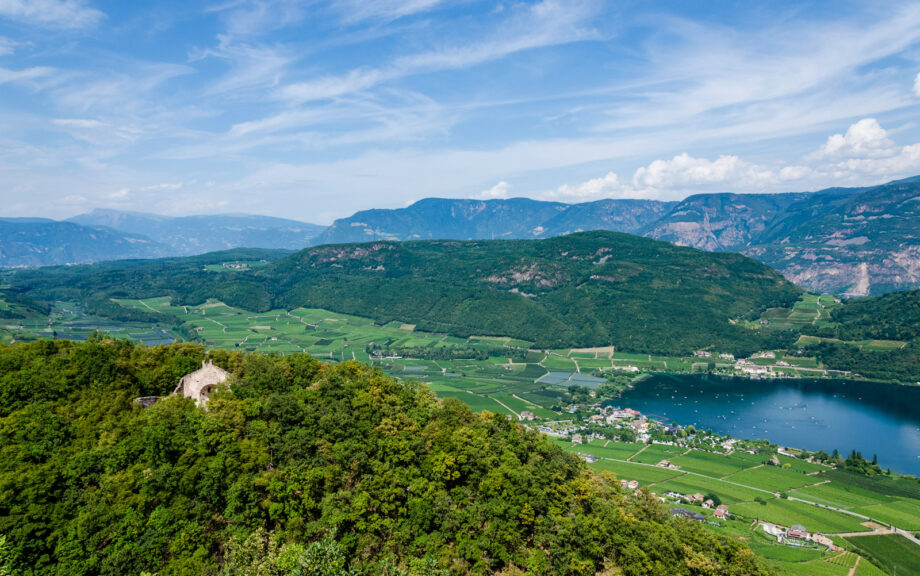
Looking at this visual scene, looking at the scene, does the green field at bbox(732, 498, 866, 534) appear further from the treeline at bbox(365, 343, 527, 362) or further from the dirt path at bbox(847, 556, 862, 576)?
the treeline at bbox(365, 343, 527, 362)

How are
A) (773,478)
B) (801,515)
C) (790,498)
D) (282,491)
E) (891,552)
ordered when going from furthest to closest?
1. (773,478)
2. (790,498)
3. (801,515)
4. (891,552)
5. (282,491)

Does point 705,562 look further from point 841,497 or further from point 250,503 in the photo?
point 841,497

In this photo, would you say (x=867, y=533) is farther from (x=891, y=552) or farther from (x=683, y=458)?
(x=683, y=458)

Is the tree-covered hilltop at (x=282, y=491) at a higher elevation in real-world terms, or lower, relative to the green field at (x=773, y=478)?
higher

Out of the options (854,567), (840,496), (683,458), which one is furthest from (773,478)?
(854,567)

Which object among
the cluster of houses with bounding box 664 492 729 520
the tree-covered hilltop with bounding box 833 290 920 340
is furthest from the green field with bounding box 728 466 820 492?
the tree-covered hilltop with bounding box 833 290 920 340

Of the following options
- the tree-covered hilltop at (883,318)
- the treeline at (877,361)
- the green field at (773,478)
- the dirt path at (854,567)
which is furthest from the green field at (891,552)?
the tree-covered hilltop at (883,318)

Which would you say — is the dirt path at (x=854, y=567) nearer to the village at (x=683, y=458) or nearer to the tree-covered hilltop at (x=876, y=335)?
the village at (x=683, y=458)
